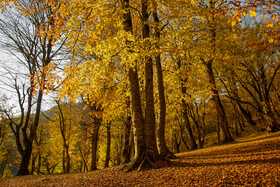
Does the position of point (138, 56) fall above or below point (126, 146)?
above

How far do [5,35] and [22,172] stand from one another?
29.1 ft

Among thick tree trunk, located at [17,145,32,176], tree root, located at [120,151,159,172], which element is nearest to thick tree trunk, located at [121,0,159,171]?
tree root, located at [120,151,159,172]

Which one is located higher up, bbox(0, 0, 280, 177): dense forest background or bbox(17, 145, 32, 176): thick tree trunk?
bbox(0, 0, 280, 177): dense forest background

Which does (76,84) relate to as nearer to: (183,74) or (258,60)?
(183,74)

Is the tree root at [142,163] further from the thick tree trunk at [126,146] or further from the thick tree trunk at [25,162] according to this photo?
the thick tree trunk at [25,162]

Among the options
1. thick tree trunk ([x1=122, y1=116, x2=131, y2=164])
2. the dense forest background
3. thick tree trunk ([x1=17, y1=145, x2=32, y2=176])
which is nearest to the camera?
the dense forest background

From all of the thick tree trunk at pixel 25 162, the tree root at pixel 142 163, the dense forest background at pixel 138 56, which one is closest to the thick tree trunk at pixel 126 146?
the dense forest background at pixel 138 56

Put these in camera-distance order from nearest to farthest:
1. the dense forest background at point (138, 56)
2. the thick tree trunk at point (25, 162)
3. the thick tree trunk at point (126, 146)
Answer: the dense forest background at point (138, 56), the thick tree trunk at point (25, 162), the thick tree trunk at point (126, 146)

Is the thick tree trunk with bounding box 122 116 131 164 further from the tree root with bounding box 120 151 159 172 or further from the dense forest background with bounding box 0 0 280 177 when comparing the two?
the tree root with bounding box 120 151 159 172

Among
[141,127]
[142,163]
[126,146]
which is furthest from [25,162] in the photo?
[141,127]

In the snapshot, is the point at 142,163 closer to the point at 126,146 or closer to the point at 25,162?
the point at 126,146

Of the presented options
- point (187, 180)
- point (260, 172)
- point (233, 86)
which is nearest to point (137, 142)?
point (187, 180)

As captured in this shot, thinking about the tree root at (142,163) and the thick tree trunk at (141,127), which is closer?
the tree root at (142,163)

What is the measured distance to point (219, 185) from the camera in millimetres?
3328
